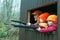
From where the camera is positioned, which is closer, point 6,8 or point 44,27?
point 44,27

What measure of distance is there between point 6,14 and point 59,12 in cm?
481

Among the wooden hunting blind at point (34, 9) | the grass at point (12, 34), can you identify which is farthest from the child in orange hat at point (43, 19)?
the grass at point (12, 34)

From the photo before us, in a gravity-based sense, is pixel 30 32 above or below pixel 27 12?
below

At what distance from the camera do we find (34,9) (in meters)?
3.39

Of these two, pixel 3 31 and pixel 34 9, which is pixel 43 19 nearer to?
pixel 34 9

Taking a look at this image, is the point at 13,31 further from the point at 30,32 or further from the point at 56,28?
the point at 56,28

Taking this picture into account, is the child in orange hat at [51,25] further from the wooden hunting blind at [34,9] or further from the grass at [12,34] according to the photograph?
the grass at [12,34]

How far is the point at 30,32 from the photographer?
10.9 ft

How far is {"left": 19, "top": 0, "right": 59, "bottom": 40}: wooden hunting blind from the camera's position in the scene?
8.73 feet

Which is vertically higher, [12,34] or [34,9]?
[34,9]

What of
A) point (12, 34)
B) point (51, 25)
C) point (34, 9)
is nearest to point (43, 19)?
point (51, 25)

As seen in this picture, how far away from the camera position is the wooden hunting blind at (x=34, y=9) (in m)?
2.66

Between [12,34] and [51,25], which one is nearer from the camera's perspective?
[51,25]

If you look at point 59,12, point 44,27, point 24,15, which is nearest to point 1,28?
point 24,15
